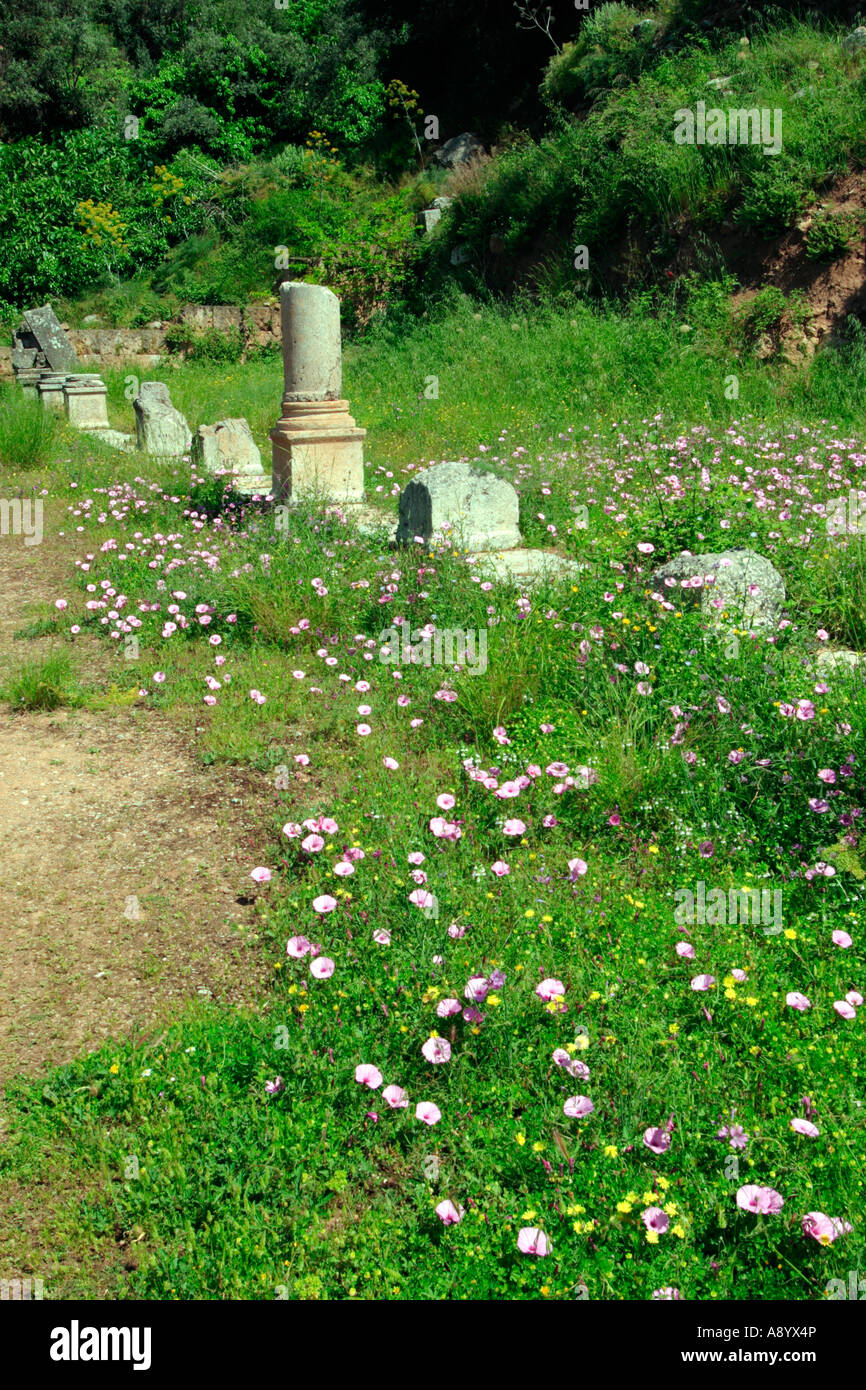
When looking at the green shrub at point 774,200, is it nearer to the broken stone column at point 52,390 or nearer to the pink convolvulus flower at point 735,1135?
the broken stone column at point 52,390

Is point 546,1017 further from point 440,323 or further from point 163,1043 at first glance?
point 440,323

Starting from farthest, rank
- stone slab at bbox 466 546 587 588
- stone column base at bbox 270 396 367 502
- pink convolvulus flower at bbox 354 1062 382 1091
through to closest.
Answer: stone column base at bbox 270 396 367 502 → stone slab at bbox 466 546 587 588 → pink convolvulus flower at bbox 354 1062 382 1091

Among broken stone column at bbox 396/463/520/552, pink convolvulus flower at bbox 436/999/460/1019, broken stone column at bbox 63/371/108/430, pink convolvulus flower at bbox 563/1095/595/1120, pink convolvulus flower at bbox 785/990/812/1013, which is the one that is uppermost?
broken stone column at bbox 63/371/108/430

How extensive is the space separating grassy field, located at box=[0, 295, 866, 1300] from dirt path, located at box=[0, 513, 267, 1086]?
15 cm

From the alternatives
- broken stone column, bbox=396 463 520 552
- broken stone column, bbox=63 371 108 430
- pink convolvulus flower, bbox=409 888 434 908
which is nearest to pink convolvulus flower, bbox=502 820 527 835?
pink convolvulus flower, bbox=409 888 434 908

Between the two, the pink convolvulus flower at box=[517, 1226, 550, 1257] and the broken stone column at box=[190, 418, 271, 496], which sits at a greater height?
the broken stone column at box=[190, 418, 271, 496]

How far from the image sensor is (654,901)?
3000 millimetres

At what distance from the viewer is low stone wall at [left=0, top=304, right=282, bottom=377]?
18203 mm

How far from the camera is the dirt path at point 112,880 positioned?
9.50 ft

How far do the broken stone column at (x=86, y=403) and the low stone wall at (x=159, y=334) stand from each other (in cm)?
530

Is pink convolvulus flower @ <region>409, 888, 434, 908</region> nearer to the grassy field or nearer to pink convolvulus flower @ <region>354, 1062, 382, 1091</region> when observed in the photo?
the grassy field

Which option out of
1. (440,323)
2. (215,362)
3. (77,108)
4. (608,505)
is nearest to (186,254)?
(215,362)

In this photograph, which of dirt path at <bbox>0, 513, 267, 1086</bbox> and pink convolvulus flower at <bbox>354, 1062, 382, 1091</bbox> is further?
dirt path at <bbox>0, 513, 267, 1086</bbox>

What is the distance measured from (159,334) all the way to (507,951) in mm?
18392
